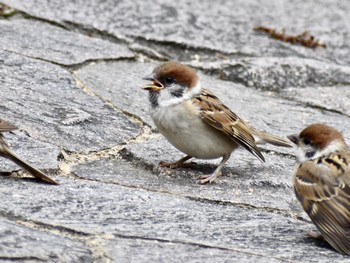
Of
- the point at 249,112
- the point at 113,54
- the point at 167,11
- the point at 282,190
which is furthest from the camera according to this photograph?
the point at 167,11

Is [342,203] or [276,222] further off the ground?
[342,203]

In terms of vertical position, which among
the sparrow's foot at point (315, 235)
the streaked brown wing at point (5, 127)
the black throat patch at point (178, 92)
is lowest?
the sparrow's foot at point (315, 235)

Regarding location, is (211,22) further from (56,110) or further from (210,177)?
(210,177)

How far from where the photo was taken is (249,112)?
6.23 m

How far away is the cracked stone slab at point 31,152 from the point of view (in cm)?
457

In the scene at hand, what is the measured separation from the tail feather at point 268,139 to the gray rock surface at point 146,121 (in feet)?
0.43

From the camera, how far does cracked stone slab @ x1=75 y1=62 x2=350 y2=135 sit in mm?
6004

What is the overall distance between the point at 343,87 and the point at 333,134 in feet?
8.17

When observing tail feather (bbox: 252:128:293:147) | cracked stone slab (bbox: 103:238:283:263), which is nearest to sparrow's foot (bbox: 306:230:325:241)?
cracked stone slab (bbox: 103:238:283:263)

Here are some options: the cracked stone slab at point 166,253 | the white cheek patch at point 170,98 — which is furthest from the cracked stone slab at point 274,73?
the cracked stone slab at point 166,253

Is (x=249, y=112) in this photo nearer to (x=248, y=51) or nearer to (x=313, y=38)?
(x=248, y=51)

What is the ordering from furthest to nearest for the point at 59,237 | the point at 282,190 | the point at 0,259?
the point at 282,190 → the point at 59,237 → the point at 0,259

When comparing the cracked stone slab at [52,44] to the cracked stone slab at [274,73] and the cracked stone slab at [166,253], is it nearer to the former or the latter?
the cracked stone slab at [274,73]

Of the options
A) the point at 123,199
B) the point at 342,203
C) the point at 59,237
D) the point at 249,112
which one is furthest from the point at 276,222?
the point at 249,112
